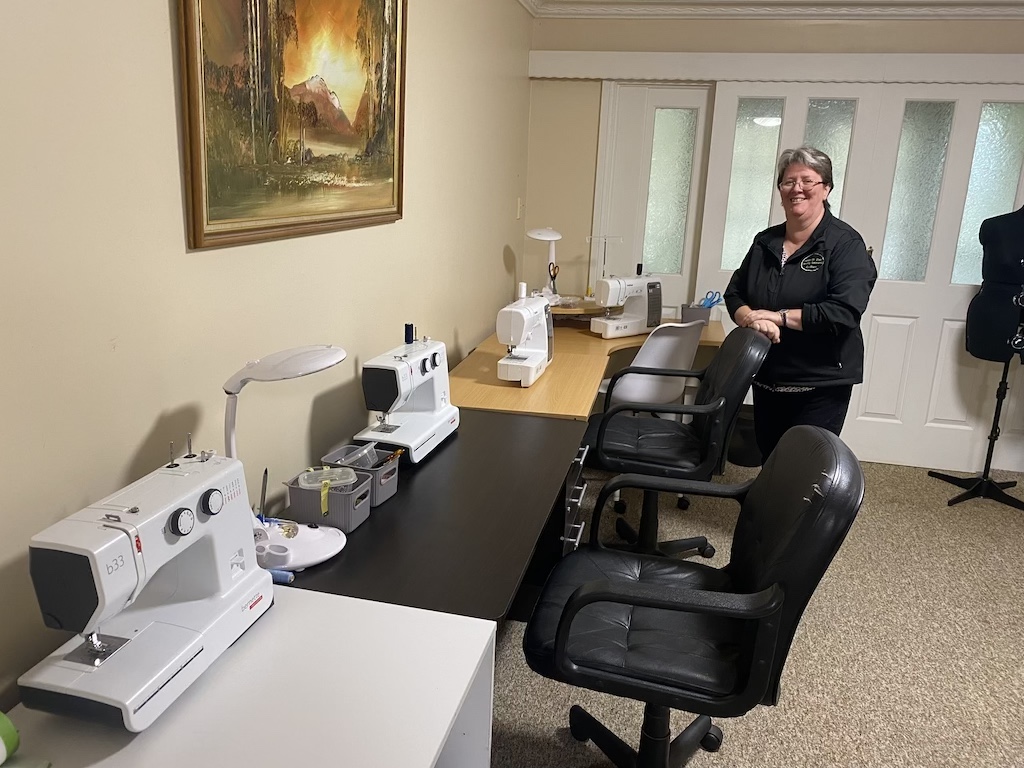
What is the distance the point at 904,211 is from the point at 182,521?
3.94 meters

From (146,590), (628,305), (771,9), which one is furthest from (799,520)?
(771,9)

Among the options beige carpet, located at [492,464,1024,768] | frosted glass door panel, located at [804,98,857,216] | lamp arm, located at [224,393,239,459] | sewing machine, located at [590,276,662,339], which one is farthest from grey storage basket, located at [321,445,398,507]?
frosted glass door panel, located at [804,98,857,216]

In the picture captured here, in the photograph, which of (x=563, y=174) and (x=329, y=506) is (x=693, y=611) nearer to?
(x=329, y=506)

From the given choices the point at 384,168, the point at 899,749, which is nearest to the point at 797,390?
the point at 899,749

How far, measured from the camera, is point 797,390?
9.21 feet

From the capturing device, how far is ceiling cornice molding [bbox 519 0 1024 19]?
144 inches

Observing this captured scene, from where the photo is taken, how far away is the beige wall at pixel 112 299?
1.08m

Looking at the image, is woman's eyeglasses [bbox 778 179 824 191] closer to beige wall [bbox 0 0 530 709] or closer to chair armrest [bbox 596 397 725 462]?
chair armrest [bbox 596 397 725 462]

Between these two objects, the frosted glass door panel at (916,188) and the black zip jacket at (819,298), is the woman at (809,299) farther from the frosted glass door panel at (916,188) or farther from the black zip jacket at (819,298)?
the frosted glass door panel at (916,188)

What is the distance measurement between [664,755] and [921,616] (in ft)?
4.56

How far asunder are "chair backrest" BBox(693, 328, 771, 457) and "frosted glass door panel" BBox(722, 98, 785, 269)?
1582mm

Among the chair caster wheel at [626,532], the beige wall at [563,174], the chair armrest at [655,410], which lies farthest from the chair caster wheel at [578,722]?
the beige wall at [563,174]

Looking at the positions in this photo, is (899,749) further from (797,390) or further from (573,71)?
(573,71)

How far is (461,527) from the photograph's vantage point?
1.63 meters
